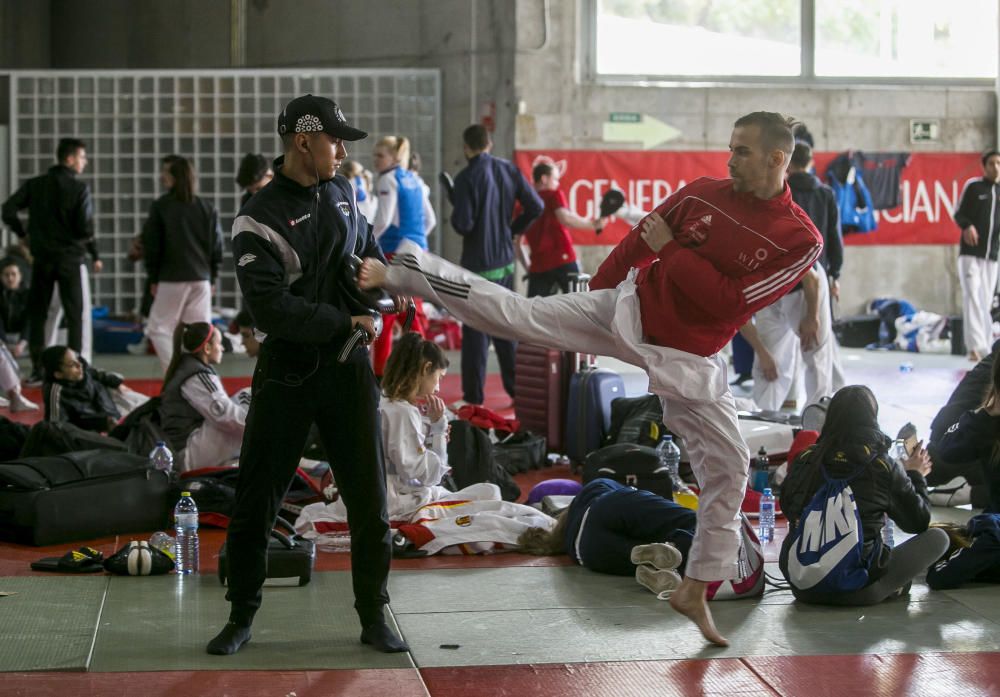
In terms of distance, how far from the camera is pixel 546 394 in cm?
909

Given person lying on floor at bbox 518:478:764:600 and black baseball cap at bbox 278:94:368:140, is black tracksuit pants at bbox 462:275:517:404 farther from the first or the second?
black baseball cap at bbox 278:94:368:140

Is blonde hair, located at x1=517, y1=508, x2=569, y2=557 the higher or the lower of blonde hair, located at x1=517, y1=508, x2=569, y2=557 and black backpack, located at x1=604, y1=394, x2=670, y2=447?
the lower

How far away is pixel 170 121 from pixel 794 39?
788 cm

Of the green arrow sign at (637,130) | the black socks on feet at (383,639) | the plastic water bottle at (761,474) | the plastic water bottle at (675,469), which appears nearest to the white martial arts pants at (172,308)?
the plastic water bottle at (675,469)

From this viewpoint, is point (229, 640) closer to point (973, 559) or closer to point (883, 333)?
point (973, 559)

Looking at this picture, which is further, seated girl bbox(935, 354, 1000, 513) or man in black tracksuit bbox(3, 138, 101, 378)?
man in black tracksuit bbox(3, 138, 101, 378)

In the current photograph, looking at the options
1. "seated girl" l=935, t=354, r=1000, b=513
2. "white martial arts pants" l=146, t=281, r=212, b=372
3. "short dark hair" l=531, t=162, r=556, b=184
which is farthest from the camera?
"short dark hair" l=531, t=162, r=556, b=184

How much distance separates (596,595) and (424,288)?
184 centimetres

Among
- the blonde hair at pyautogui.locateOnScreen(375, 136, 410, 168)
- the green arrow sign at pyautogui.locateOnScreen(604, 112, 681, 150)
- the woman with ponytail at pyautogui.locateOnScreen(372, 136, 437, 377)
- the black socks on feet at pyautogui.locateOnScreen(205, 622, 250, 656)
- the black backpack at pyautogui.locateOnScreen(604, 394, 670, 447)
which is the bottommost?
the black socks on feet at pyautogui.locateOnScreen(205, 622, 250, 656)

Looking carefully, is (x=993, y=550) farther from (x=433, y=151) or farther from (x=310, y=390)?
(x=433, y=151)

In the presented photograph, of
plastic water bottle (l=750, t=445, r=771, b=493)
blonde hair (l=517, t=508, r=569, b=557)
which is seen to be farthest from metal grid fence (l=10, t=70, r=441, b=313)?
blonde hair (l=517, t=508, r=569, b=557)

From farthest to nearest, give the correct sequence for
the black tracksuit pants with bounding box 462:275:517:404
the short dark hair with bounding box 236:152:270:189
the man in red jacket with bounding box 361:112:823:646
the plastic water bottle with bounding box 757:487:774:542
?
1. the black tracksuit pants with bounding box 462:275:517:404
2. the short dark hair with bounding box 236:152:270:189
3. the plastic water bottle with bounding box 757:487:774:542
4. the man in red jacket with bounding box 361:112:823:646

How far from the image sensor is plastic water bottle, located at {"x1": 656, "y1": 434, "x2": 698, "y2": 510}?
23.6 feet

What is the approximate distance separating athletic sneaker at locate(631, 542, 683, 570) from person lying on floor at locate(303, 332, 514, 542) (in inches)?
37.1
